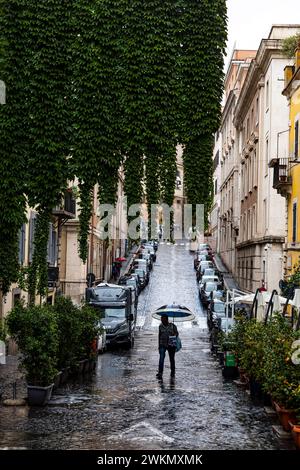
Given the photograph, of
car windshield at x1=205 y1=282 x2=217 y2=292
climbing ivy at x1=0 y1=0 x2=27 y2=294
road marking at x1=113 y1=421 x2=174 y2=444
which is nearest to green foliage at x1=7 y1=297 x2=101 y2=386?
climbing ivy at x1=0 y1=0 x2=27 y2=294

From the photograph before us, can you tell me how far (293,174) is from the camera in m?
35.6

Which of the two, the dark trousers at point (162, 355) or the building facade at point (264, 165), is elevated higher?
the building facade at point (264, 165)

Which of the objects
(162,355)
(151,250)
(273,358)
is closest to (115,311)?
(162,355)

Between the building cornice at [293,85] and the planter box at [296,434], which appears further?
the building cornice at [293,85]

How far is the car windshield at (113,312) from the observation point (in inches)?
1409

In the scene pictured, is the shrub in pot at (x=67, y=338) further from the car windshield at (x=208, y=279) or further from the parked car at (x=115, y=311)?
the car windshield at (x=208, y=279)

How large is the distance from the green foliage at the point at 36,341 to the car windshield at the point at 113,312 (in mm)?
17802

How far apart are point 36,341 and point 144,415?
2.91 m

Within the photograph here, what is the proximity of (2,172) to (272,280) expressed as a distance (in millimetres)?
28394

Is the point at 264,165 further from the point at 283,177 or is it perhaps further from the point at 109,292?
the point at 109,292

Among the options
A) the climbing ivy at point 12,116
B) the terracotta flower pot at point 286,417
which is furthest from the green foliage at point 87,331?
the terracotta flower pot at point 286,417

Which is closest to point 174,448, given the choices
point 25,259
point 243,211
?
point 25,259

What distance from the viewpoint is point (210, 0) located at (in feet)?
67.2

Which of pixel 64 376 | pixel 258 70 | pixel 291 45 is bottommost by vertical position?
pixel 64 376
